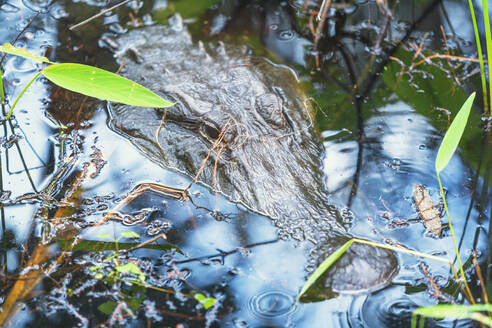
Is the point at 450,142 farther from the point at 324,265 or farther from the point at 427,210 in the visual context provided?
the point at 324,265

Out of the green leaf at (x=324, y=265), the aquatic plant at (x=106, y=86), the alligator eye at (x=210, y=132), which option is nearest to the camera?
the green leaf at (x=324, y=265)

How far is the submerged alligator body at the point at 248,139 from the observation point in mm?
2566

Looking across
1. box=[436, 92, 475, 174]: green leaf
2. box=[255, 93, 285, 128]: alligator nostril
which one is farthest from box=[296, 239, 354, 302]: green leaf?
box=[255, 93, 285, 128]: alligator nostril

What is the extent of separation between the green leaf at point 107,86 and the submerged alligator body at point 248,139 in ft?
1.59

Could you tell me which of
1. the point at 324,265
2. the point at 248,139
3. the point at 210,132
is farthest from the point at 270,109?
the point at 324,265

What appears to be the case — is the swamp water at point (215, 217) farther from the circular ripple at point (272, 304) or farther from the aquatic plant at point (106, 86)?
the aquatic plant at point (106, 86)

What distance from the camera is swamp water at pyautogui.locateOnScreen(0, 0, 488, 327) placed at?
239cm

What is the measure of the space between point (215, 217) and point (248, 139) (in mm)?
504

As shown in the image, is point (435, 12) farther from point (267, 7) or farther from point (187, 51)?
point (187, 51)

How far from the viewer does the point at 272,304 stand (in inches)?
94.7

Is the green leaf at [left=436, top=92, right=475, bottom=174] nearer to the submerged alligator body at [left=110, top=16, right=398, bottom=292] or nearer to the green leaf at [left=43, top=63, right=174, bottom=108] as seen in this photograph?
the submerged alligator body at [left=110, top=16, right=398, bottom=292]

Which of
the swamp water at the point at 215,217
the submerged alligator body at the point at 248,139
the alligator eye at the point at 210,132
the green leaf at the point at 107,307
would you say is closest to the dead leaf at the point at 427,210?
the swamp water at the point at 215,217

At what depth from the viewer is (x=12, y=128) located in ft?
11.6

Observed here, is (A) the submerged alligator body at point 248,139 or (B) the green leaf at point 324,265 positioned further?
(A) the submerged alligator body at point 248,139
